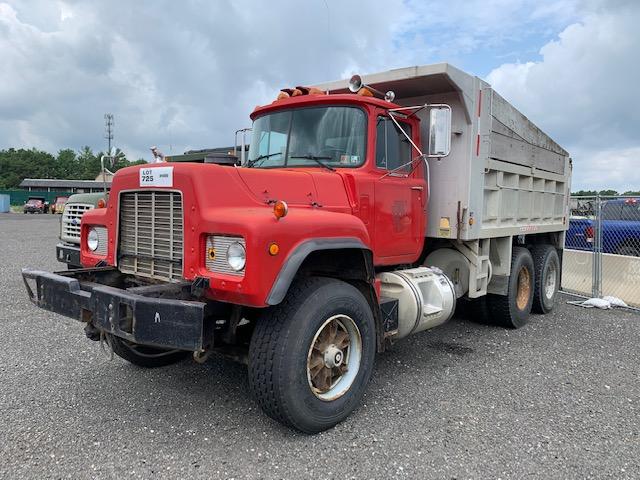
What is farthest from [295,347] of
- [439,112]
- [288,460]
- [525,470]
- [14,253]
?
[14,253]

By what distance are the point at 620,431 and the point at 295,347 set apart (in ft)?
8.21

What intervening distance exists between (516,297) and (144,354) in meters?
4.84

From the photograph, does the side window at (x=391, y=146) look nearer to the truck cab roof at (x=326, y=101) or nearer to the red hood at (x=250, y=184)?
the truck cab roof at (x=326, y=101)

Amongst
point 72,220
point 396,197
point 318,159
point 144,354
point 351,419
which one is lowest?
point 351,419

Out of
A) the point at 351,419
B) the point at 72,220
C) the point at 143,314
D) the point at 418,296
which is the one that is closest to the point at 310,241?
the point at 143,314

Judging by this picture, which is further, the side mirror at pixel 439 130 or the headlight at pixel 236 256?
the side mirror at pixel 439 130

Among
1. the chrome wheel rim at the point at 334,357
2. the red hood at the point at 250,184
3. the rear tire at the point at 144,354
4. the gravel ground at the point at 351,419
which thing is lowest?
the gravel ground at the point at 351,419

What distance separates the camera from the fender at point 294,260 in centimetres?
310

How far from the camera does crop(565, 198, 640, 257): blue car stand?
1084 cm

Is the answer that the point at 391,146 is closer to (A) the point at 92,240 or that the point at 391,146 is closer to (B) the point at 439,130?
(B) the point at 439,130

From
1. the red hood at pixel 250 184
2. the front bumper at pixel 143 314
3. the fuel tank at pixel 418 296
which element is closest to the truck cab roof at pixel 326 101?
the red hood at pixel 250 184

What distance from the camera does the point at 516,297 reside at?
22.3 ft

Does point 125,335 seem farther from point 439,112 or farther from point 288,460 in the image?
point 439,112

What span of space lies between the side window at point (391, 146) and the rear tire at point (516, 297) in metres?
2.59
